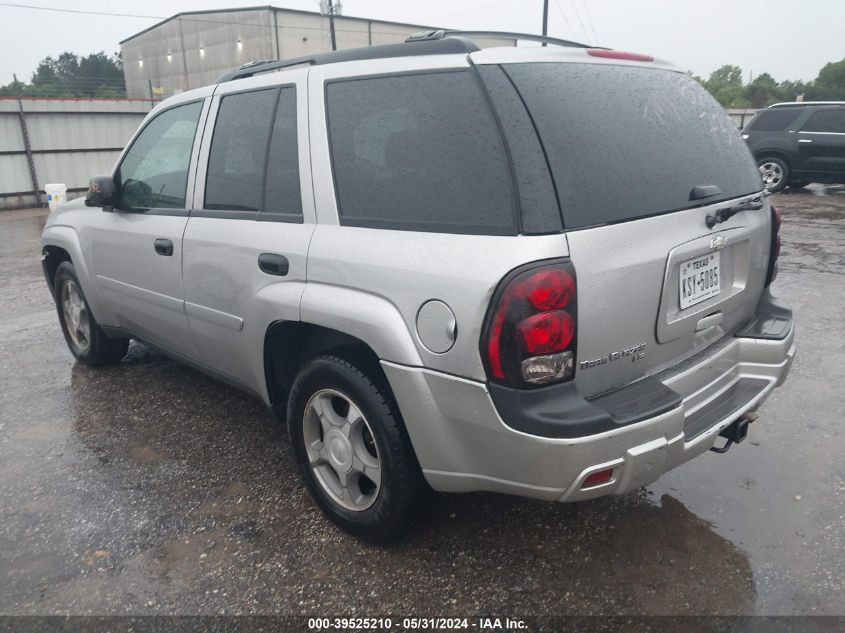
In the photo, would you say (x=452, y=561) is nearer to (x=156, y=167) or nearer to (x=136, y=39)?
(x=156, y=167)

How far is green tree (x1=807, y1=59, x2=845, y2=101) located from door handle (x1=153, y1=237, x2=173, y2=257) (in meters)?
85.3

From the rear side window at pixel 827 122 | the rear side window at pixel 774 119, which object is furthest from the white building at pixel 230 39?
the rear side window at pixel 827 122

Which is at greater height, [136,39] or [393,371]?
[136,39]

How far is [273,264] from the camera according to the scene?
273 centimetres

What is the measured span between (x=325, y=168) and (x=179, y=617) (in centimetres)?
172

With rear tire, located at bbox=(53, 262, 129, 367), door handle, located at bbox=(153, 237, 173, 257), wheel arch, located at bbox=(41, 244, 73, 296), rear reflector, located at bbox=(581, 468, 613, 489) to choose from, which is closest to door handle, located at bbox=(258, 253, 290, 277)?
door handle, located at bbox=(153, 237, 173, 257)

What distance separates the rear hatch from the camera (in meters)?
2.07

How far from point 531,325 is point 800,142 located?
13.2 metres

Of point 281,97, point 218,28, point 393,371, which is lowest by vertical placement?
point 393,371

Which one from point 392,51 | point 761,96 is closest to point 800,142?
point 392,51

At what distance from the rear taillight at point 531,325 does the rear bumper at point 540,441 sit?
4.9 inches

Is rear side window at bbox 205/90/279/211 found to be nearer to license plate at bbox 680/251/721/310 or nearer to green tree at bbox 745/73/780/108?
license plate at bbox 680/251/721/310

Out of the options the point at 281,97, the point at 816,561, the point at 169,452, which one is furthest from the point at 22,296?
the point at 816,561

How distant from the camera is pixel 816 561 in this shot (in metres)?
2.49
